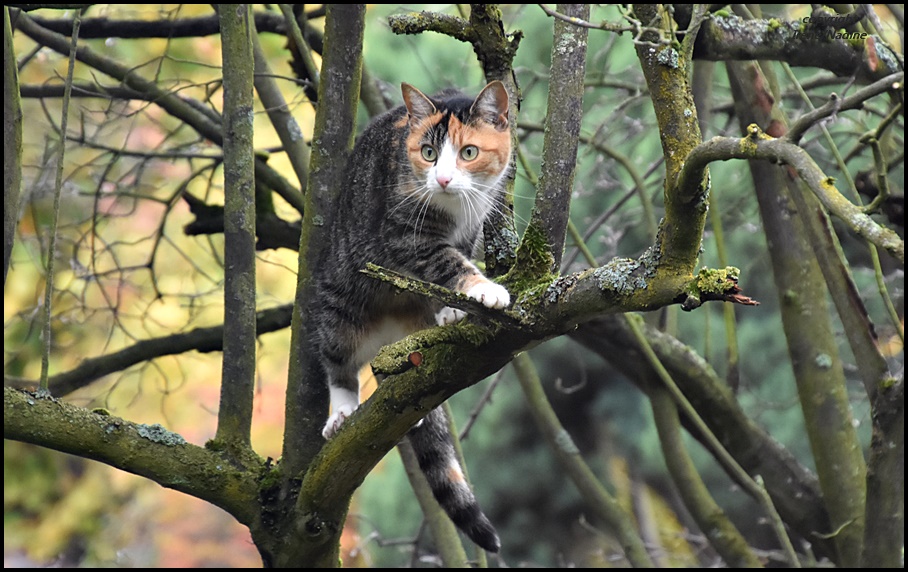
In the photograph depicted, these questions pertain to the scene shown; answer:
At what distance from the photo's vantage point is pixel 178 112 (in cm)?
365

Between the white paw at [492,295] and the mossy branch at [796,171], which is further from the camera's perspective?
the white paw at [492,295]

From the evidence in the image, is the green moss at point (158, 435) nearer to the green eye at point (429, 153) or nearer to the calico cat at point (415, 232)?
the calico cat at point (415, 232)

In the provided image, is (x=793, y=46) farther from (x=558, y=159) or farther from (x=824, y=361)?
(x=558, y=159)

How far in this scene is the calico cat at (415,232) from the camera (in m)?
2.77

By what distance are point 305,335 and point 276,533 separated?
0.58 meters

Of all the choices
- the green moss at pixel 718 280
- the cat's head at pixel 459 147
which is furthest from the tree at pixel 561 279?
the cat's head at pixel 459 147

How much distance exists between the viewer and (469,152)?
2893mm

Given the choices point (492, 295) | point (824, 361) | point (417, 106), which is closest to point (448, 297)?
point (492, 295)

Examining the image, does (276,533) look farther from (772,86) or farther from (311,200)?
(772,86)

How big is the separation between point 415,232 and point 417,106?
0.41 m

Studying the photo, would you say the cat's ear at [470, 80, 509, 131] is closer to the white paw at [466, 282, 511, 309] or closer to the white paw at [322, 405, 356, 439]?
the white paw at [466, 282, 511, 309]

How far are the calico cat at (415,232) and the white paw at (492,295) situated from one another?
1.82 ft

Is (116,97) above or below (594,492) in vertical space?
above

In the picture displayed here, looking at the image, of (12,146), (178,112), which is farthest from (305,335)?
(178,112)
